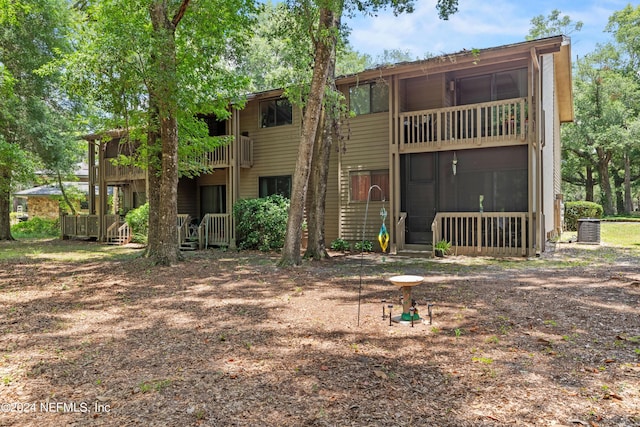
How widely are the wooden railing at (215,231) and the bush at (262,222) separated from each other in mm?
590

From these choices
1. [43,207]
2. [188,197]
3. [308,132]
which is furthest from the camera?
[43,207]

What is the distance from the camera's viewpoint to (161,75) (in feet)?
31.8

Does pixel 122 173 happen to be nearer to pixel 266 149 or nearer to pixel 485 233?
pixel 266 149

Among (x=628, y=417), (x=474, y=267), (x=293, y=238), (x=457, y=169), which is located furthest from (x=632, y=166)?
(x=628, y=417)

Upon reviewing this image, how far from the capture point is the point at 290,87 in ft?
40.4

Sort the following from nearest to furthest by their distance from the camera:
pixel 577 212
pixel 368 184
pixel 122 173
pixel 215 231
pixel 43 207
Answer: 1. pixel 368 184
2. pixel 215 231
3. pixel 122 173
4. pixel 577 212
5. pixel 43 207

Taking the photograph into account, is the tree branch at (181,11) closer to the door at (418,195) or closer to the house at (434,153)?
the house at (434,153)

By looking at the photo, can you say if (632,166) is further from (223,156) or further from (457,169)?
(223,156)

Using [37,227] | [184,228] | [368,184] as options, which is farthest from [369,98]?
[37,227]

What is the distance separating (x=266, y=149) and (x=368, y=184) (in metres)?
4.51

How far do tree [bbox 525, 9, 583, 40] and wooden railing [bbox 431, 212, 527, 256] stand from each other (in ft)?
116

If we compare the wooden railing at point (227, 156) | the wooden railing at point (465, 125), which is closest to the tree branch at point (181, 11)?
the wooden railing at point (227, 156)

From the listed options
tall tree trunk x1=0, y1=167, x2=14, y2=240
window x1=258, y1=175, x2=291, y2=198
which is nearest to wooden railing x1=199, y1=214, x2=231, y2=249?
window x1=258, y1=175, x2=291, y2=198

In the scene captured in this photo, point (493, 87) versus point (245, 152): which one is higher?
point (493, 87)
